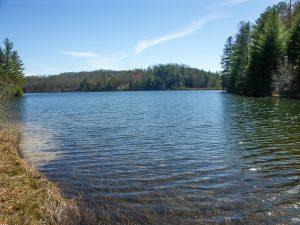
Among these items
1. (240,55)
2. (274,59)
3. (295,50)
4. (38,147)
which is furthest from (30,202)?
(240,55)

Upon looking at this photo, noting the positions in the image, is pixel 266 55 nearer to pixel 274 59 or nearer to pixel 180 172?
pixel 274 59

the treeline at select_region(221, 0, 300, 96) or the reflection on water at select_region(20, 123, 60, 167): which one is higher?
the treeline at select_region(221, 0, 300, 96)

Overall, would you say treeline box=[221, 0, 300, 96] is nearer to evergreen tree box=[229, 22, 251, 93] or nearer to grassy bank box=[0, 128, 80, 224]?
evergreen tree box=[229, 22, 251, 93]

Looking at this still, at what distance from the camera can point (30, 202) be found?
947 cm

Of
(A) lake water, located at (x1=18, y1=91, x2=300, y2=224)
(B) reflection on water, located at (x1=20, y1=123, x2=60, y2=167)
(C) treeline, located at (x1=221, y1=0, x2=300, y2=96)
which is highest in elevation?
(C) treeline, located at (x1=221, y1=0, x2=300, y2=96)

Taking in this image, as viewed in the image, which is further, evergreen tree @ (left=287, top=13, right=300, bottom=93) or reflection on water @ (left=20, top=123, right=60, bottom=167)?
evergreen tree @ (left=287, top=13, right=300, bottom=93)

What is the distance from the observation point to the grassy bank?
853 centimetres

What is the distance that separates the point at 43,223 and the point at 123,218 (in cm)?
206

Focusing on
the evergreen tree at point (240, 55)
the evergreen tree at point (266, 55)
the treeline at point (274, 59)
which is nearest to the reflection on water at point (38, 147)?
the treeline at point (274, 59)

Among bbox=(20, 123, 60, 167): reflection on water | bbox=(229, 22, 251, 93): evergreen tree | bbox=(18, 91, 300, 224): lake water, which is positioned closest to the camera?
bbox=(18, 91, 300, 224): lake water

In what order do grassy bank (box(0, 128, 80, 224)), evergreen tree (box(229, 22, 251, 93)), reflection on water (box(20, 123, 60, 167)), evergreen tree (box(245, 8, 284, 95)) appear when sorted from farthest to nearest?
evergreen tree (box(229, 22, 251, 93)), evergreen tree (box(245, 8, 284, 95)), reflection on water (box(20, 123, 60, 167)), grassy bank (box(0, 128, 80, 224))

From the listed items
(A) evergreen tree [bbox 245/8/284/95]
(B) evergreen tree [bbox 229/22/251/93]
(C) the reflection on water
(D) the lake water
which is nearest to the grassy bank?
(D) the lake water

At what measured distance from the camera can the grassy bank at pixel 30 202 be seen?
8529 mm

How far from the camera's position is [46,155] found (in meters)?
18.1
